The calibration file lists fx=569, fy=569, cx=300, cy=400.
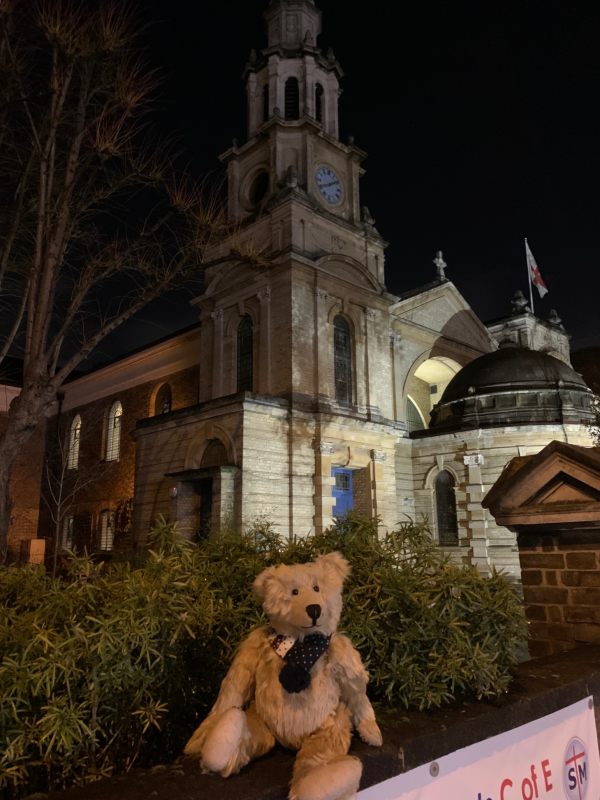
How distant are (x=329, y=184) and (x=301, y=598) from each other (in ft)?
81.7

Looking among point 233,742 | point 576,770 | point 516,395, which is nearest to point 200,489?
point 516,395

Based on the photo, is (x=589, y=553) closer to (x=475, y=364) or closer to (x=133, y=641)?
(x=133, y=641)

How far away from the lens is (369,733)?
2.43 meters

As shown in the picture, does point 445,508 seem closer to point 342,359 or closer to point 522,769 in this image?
point 342,359

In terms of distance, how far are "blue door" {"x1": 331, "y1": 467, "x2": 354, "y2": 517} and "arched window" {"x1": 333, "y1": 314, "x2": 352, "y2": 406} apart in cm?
268

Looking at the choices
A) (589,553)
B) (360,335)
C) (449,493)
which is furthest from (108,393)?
(589,553)

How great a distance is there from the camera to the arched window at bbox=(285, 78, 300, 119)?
25688mm

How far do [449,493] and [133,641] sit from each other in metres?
21.8

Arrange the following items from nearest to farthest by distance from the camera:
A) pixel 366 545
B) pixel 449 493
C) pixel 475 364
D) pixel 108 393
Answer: pixel 366 545 → pixel 449 493 → pixel 475 364 → pixel 108 393

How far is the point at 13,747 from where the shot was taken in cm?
226

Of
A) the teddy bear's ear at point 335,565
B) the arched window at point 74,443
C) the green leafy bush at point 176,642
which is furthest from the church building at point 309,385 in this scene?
the teddy bear's ear at point 335,565

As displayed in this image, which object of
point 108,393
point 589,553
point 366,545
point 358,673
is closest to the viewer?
point 358,673

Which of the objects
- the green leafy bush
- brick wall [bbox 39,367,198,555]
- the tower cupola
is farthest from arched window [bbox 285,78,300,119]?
the green leafy bush

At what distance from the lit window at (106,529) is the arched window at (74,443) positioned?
15.4ft
